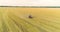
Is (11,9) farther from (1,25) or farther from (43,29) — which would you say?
(43,29)

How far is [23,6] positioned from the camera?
2.23 ft

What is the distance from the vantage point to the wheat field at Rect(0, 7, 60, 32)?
0.62 m

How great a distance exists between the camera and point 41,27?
0.63 metres

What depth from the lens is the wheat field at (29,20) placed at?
623mm

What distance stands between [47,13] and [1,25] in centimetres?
32

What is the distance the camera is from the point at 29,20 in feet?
2.09

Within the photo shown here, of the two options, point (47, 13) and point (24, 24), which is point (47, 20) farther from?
point (24, 24)

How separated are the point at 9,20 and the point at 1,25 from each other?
61 mm
